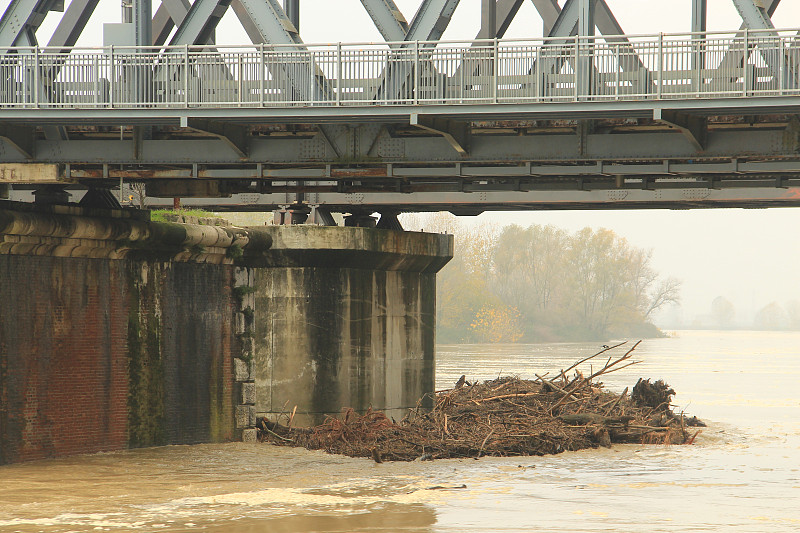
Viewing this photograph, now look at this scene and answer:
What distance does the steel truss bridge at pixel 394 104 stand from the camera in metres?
17.3

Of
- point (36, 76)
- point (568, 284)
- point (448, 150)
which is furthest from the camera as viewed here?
point (568, 284)

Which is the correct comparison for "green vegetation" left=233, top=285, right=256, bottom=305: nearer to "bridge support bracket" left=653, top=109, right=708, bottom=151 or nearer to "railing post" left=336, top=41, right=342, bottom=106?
"railing post" left=336, top=41, right=342, bottom=106

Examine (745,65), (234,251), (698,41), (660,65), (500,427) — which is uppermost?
(698,41)

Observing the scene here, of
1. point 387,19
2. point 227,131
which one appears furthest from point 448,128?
point 227,131

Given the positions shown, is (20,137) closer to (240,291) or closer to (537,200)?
(240,291)

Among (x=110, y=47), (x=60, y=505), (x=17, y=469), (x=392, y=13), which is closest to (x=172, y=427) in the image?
(x=17, y=469)

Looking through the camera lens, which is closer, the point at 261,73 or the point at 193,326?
the point at 261,73

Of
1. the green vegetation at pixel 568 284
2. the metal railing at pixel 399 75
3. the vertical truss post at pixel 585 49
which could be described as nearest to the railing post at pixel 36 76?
the metal railing at pixel 399 75

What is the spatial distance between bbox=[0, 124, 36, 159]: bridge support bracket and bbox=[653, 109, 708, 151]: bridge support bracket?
1037cm

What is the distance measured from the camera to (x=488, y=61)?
1838 cm

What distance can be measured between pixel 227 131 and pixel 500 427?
8.25 metres

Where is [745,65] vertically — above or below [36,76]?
below

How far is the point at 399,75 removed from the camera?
18.2 m

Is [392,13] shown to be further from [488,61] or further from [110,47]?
[110,47]
